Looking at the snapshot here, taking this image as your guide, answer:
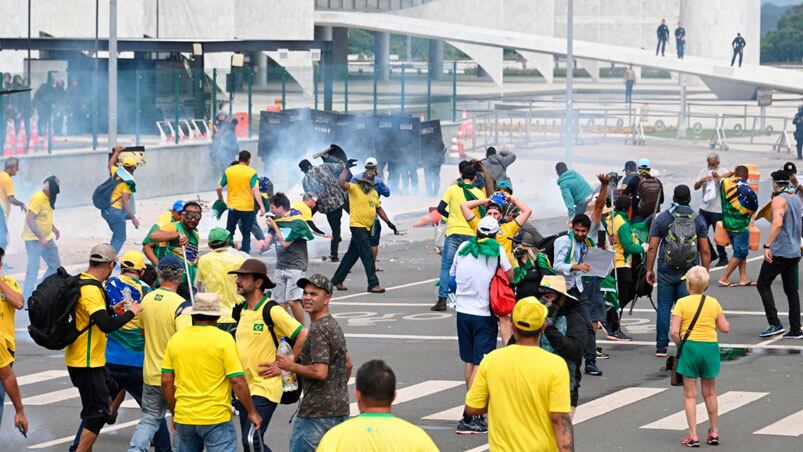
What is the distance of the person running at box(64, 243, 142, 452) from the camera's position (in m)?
10.8

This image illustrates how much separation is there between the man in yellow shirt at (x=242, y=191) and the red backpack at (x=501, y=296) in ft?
34.4

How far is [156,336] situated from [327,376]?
180cm

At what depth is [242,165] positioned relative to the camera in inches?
915

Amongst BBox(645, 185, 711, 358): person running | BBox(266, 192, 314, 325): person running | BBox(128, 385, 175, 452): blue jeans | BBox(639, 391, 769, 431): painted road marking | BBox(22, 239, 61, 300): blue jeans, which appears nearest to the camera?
BBox(128, 385, 175, 452): blue jeans

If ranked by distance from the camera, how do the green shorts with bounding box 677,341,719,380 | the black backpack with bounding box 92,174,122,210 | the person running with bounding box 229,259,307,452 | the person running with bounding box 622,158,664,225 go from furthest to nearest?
the black backpack with bounding box 92,174,122,210 → the person running with bounding box 622,158,664,225 → the green shorts with bounding box 677,341,719,380 → the person running with bounding box 229,259,307,452

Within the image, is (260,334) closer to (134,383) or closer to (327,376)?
(327,376)

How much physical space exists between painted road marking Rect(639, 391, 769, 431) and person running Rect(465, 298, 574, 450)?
15.6ft

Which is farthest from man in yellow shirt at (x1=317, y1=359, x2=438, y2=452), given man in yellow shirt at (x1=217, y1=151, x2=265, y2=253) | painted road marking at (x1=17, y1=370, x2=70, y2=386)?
man in yellow shirt at (x1=217, y1=151, x2=265, y2=253)

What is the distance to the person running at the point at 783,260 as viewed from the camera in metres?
17.2

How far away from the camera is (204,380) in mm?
9547

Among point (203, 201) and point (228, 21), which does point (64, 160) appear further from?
point (228, 21)

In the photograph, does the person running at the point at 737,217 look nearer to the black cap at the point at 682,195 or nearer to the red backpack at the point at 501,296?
the black cap at the point at 682,195

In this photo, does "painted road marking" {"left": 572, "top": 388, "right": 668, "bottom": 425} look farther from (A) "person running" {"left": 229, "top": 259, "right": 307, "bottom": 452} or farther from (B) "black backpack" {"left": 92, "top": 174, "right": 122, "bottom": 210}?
(B) "black backpack" {"left": 92, "top": 174, "right": 122, "bottom": 210}

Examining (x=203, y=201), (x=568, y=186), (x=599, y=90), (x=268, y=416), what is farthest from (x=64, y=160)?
(x=599, y=90)
